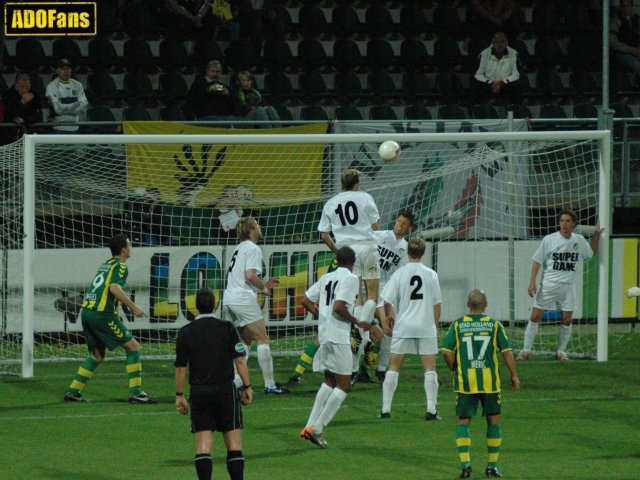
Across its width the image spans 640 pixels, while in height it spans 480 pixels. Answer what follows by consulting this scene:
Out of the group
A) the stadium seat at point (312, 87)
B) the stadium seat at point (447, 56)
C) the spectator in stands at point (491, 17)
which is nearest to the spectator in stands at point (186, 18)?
the stadium seat at point (312, 87)

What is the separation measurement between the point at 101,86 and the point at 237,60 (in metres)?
2.44

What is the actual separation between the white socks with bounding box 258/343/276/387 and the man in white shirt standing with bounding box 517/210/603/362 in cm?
399

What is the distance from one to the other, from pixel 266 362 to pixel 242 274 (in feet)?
3.21

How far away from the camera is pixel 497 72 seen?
21.0m

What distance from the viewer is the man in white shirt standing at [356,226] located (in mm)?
13389

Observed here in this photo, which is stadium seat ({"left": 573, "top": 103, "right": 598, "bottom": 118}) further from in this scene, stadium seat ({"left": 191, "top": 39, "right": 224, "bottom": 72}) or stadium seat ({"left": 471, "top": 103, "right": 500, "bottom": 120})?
stadium seat ({"left": 191, "top": 39, "right": 224, "bottom": 72})

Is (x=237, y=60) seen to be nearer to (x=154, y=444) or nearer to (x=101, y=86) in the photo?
(x=101, y=86)

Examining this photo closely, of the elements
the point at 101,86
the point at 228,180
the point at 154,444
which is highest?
the point at 101,86

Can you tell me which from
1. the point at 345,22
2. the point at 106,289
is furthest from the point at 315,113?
the point at 106,289

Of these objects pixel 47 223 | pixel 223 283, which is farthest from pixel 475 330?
pixel 47 223

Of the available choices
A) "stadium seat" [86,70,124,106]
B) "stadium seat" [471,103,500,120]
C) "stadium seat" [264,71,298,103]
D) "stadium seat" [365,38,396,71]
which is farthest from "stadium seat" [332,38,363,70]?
"stadium seat" [86,70,124,106]

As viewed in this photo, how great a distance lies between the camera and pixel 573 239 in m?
15.8

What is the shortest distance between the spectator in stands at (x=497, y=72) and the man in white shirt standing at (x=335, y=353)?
1063cm

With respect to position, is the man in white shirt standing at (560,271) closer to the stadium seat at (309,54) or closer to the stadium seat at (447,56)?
the stadium seat at (309,54)
